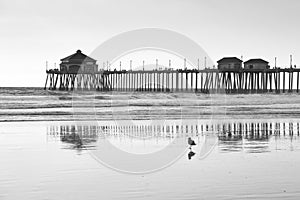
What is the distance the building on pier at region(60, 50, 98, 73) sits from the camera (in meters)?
87.4

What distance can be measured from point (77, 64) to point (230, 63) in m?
27.4

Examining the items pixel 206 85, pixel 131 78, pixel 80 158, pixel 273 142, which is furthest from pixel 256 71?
pixel 80 158

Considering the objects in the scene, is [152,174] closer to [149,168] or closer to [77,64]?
[149,168]

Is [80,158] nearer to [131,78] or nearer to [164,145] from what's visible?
[164,145]

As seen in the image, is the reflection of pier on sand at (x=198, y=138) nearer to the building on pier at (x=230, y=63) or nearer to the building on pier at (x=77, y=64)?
the building on pier at (x=230, y=63)

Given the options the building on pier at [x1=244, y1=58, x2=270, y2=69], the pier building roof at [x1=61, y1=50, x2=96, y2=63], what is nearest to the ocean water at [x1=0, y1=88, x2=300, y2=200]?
the building on pier at [x1=244, y1=58, x2=270, y2=69]

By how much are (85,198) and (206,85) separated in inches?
2951

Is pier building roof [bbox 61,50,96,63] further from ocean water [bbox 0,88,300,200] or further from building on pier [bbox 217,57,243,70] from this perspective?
ocean water [bbox 0,88,300,200]

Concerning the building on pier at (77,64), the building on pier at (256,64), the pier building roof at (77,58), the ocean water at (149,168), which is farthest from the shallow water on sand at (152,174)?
the pier building roof at (77,58)

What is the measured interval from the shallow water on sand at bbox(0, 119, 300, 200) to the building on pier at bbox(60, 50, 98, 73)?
232 ft

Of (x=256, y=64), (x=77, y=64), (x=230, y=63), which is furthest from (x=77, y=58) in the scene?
(x=256, y=64)

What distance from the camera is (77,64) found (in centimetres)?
8800

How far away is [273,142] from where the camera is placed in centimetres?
1664

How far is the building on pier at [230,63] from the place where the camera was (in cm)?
7938
